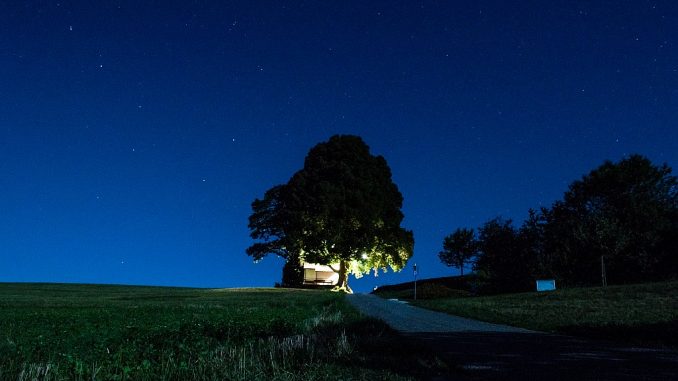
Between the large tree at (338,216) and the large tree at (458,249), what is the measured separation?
26.7 meters

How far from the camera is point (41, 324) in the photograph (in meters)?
12.4

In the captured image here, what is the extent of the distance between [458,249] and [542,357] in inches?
2680

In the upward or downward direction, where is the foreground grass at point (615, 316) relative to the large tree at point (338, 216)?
downward

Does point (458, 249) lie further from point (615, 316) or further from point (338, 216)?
point (615, 316)

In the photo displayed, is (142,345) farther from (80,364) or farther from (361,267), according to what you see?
(361,267)

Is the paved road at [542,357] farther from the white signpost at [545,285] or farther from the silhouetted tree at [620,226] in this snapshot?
the silhouetted tree at [620,226]

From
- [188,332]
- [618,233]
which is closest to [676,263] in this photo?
[618,233]

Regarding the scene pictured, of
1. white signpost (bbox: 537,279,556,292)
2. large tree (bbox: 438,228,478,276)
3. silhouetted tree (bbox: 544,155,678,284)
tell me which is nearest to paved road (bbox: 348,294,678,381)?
white signpost (bbox: 537,279,556,292)

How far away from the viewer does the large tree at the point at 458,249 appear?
246ft

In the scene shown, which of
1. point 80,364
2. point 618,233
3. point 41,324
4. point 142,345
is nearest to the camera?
point 80,364

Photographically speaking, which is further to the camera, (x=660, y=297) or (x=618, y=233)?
(x=618, y=233)

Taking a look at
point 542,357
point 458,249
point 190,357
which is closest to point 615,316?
point 542,357

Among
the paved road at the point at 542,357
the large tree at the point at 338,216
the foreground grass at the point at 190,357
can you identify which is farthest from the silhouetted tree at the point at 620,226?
the foreground grass at the point at 190,357

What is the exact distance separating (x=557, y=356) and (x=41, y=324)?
38.4 ft
